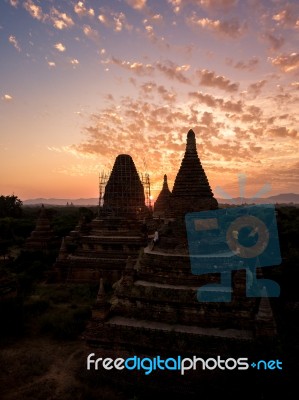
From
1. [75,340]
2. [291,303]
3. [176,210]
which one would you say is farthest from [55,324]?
[291,303]

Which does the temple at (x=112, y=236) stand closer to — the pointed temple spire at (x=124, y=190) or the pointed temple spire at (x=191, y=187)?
the pointed temple spire at (x=124, y=190)

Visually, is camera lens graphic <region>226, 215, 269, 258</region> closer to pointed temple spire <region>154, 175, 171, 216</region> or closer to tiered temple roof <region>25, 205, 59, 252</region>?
pointed temple spire <region>154, 175, 171, 216</region>

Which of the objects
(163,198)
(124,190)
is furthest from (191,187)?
(163,198)

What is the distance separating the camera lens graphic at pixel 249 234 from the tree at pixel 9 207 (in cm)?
5764

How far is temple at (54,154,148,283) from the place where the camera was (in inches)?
945

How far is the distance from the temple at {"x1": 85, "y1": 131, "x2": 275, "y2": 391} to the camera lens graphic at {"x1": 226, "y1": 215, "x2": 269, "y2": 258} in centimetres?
193

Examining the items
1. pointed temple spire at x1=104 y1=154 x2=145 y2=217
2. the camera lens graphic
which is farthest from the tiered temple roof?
the camera lens graphic

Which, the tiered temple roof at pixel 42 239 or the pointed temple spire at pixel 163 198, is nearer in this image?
the tiered temple roof at pixel 42 239

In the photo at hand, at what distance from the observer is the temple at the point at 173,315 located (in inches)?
413

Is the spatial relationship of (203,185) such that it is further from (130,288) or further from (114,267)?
(114,267)

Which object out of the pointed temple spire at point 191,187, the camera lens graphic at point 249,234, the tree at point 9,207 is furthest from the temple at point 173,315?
the tree at point 9,207

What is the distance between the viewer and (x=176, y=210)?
14422mm

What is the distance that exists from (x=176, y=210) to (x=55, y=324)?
7860 mm

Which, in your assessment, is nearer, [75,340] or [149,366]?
[149,366]
